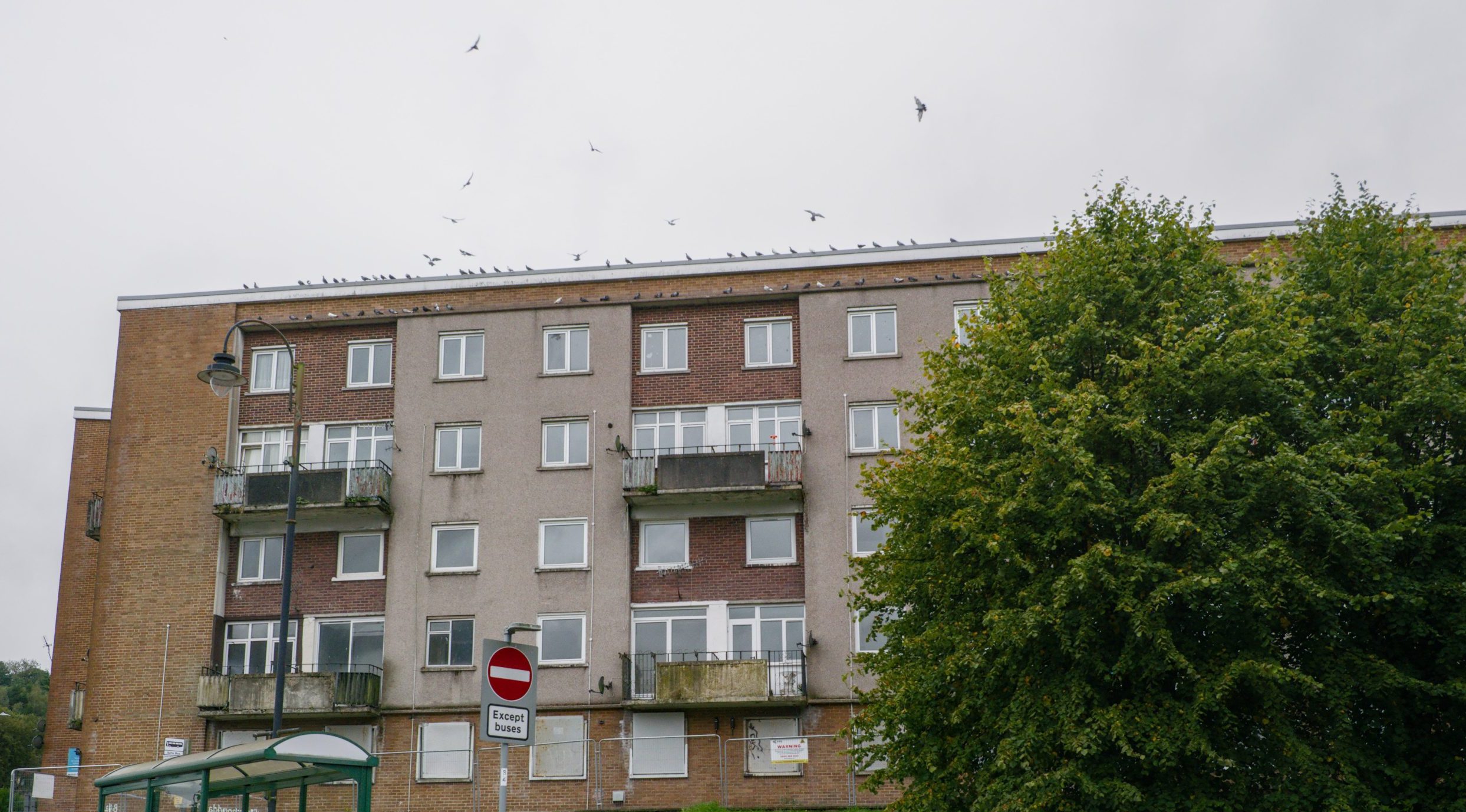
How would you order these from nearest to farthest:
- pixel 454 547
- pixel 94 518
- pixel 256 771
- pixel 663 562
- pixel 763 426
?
pixel 256 771 → pixel 663 562 → pixel 763 426 → pixel 454 547 → pixel 94 518

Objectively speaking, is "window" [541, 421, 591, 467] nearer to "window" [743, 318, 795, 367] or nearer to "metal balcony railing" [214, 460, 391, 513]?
"metal balcony railing" [214, 460, 391, 513]

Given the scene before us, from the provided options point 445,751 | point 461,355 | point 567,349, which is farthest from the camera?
point 461,355

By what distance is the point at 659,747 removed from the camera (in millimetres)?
35844

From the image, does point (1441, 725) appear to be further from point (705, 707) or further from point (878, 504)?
point (705, 707)

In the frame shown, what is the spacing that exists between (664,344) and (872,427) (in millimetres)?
6157

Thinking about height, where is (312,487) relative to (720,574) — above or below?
above

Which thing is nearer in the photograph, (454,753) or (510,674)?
(510,674)

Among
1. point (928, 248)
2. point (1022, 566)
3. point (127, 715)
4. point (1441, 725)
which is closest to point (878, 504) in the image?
point (1022, 566)

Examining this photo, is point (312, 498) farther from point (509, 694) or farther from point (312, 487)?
point (509, 694)

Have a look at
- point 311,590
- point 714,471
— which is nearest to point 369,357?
point 311,590

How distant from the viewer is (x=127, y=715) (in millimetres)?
38188

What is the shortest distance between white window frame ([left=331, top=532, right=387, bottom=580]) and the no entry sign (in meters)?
26.5

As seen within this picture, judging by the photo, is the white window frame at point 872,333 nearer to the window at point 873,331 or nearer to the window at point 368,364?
the window at point 873,331

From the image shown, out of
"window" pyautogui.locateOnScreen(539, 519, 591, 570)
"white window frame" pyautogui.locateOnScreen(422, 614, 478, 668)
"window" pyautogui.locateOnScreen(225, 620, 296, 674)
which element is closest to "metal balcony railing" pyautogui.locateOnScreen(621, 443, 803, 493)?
"window" pyautogui.locateOnScreen(539, 519, 591, 570)
